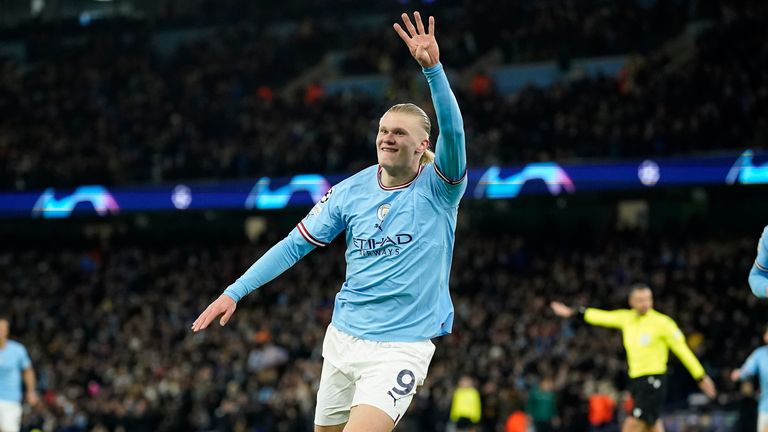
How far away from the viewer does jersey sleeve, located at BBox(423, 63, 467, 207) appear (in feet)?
16.8

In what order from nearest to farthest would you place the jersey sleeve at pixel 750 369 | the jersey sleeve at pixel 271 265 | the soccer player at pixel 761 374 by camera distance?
the jersey sleeve at pixel 271 265 < the soccer player at pixel 761 374 < the jersey sleeve at pixel 750 369

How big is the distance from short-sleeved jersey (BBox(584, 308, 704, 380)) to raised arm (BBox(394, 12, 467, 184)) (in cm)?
708

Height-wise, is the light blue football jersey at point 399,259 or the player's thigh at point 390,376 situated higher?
the light blue football jersey at point 399,259

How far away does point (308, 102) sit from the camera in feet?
86.7

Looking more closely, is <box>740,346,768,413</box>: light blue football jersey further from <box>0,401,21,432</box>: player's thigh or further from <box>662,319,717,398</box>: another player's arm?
<box>0,401,21,432</box>: player's thigh

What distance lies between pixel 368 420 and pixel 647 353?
723cm

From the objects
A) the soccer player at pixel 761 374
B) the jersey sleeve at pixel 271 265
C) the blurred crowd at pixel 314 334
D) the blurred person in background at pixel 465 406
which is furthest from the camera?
the blurred crowd at pixel 314 334

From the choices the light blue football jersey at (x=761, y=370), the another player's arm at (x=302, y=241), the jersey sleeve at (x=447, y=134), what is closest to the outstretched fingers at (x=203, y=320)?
the another player's arm at (x=302, y=241)

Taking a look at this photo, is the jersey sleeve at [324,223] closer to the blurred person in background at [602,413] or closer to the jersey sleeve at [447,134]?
the jersey sleeve at [447,134]

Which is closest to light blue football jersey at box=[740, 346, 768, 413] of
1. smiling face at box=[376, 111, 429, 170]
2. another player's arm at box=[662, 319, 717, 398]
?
another player's arm at box=[662, 319, 717, 398]

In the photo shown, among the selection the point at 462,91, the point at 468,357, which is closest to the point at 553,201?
the point at 462,91

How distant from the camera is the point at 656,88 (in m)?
21.4

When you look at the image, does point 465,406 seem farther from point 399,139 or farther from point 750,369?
point 399,139

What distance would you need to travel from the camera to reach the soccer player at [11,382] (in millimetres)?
12617
